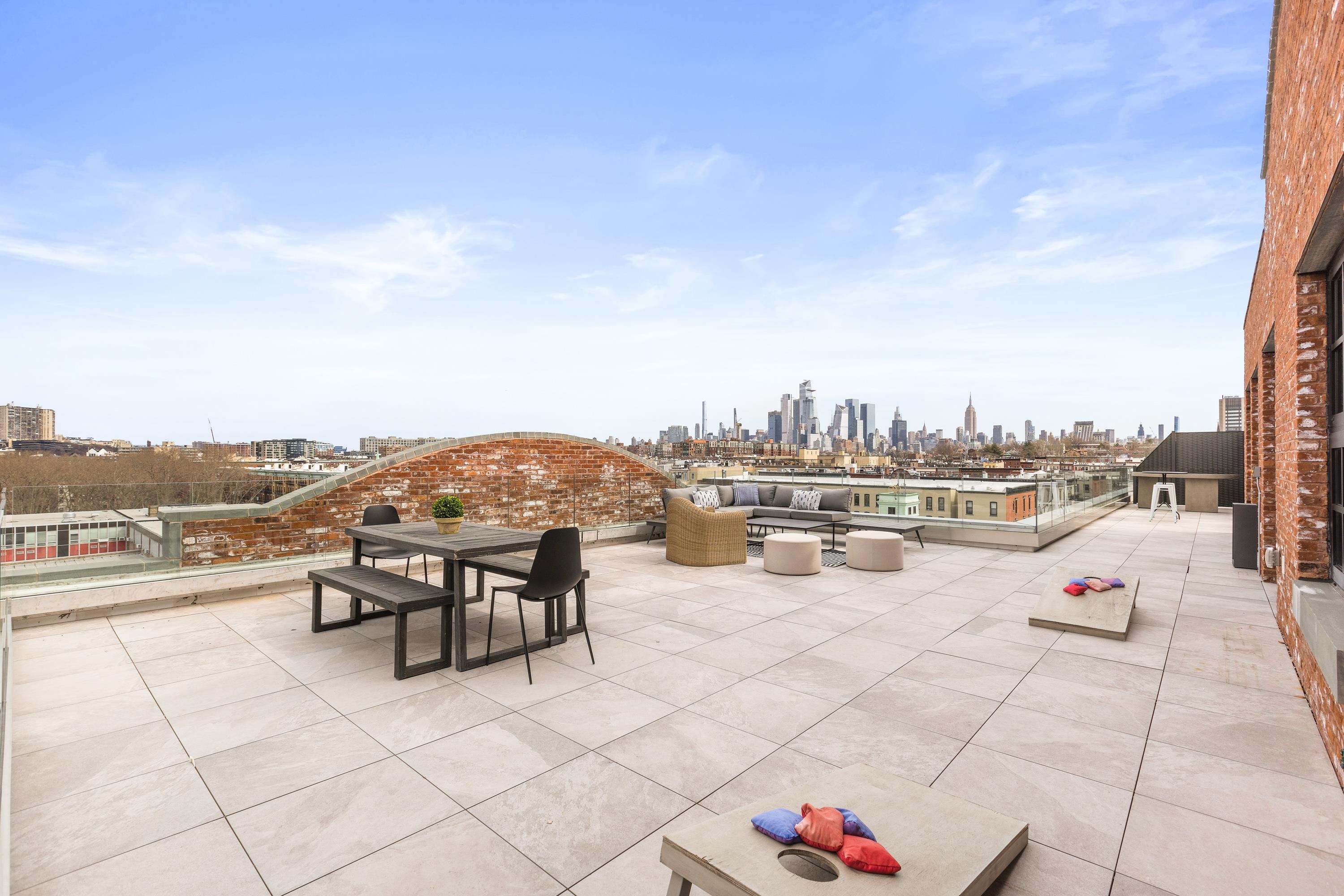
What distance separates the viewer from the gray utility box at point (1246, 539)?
662cm

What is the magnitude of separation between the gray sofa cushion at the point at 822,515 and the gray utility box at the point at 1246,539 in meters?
4.28

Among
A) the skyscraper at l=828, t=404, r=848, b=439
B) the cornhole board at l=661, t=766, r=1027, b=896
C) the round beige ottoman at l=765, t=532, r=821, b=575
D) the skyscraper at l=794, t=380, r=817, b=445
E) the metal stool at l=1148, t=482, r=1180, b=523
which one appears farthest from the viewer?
the skyscraper at l=828, t=404, r=848, b=439

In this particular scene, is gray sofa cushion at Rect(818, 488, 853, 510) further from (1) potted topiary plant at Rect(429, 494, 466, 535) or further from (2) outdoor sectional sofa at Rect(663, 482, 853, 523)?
(1) potted topiary plant at Rect(429, 494, 466, 535)

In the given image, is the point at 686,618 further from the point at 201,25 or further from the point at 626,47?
the point at 626,47

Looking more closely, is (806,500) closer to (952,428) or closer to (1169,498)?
(1169,498)

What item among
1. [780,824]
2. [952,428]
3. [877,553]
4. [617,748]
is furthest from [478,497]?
[952,428]

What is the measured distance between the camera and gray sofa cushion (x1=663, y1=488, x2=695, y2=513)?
8570 mm

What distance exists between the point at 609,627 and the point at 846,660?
1724 millimetres

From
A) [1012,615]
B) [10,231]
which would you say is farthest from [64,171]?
[1012,615]

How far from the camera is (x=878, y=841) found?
1476 mm

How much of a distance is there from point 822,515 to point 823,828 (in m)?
7.24

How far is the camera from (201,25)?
7.44 m

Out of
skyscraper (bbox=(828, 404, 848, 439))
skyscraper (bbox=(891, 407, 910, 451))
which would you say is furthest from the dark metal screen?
skyscraper (bbox=(828, 404, 848, 439))

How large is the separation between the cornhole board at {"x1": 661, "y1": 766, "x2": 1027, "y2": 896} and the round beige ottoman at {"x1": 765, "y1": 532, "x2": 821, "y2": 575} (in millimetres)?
4533
